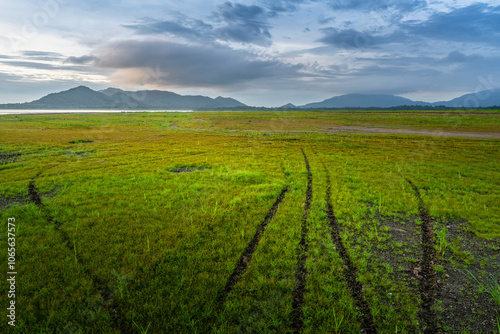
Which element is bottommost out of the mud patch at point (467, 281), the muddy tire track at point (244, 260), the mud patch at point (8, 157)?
the mud patch at point (467, 281)

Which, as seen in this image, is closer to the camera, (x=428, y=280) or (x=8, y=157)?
(x=428, y=280)

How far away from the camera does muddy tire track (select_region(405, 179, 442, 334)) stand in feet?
19.7

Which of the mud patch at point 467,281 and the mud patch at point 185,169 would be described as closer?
the mud patch at point 467,281

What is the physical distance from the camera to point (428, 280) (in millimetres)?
7605

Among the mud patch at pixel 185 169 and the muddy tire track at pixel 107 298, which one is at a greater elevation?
the mud patch at pixel 185 169

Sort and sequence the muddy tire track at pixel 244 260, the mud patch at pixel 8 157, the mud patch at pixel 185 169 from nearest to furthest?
the muddy tire track at pixel 244 260 < the mud patch at pixel 185 169 < the mud patch at pixel 8 157

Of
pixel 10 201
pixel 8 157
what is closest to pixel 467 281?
pixel 10 201

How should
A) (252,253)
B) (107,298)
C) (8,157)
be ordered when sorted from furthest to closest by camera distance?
(8,157)
(252,253)
(107,298)

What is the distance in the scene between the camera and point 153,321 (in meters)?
5.88

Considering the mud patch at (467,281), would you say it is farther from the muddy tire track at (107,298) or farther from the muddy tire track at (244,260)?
the muddy tire track at (107,298)

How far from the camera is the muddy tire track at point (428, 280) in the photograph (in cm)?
601

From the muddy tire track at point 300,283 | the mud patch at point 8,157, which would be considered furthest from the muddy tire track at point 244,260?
the mud patch at point 8,157

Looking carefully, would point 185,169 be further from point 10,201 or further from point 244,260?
point 244,260

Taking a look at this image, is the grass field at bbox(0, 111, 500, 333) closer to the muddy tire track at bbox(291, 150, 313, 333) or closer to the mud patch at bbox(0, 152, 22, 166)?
the muddy tire track at bbox(291, 150, 313, 333)
